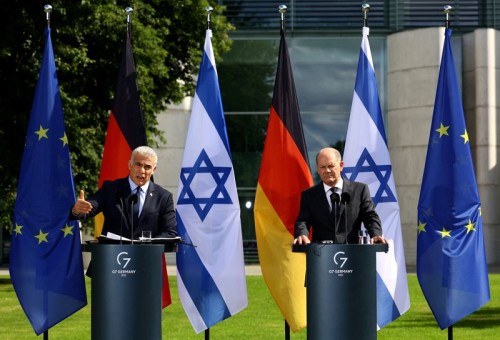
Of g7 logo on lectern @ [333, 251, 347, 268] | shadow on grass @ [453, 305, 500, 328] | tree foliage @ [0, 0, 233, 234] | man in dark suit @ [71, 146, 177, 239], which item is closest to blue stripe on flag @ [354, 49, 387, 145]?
man in dark suit @ [71, 146, 177, 239]

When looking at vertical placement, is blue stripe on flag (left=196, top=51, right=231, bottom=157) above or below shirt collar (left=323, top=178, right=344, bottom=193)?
above

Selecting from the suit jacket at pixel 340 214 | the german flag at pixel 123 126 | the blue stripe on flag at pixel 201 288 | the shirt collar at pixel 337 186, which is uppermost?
the german flag at pixel 123 126

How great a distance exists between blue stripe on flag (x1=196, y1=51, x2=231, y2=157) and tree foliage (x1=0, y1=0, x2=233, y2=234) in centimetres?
914

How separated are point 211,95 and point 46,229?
7.72 ft

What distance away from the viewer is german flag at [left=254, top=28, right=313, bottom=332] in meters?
11.2

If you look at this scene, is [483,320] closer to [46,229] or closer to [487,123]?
[46,229]

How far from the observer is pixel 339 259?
8312 mm

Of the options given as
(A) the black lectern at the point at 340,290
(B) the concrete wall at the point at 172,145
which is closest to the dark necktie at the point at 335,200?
(A) the black lectern at the point at 340,290

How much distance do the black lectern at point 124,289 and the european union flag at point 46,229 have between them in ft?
8.05

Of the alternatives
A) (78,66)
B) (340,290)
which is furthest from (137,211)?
(78,66)

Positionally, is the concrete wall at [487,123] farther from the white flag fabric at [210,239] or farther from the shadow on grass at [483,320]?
the white flag fabric at [210,239]

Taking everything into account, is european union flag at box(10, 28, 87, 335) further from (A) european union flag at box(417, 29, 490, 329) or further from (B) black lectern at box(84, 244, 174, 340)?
(A) european union flag at box(417, 29, 490, 329)

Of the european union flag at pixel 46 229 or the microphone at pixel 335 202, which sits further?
the european union flag at pixel 46 229

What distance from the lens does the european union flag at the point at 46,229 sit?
35.8 feet
